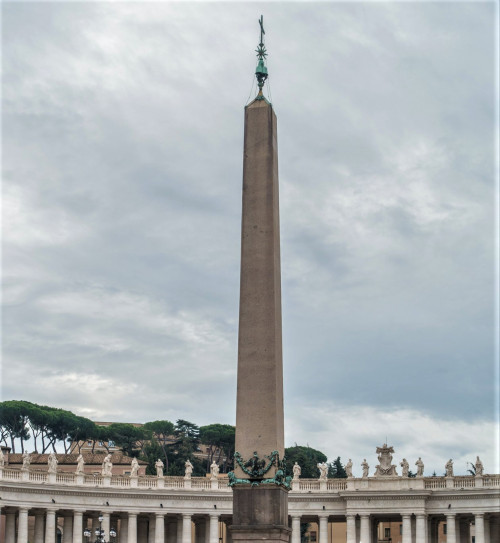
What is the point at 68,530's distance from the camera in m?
65.2

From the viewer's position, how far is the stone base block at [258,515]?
2142cm

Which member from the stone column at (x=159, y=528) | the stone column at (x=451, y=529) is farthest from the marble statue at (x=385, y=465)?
→ the stone column at (x=159, y=528)

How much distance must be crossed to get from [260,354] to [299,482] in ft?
154

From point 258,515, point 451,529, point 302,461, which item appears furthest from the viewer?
point 302,461

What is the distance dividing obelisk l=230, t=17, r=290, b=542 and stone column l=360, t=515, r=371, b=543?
45132 millimetres

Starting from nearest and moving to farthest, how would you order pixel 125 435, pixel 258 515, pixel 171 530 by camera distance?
1. pixel 258 515
2. pixel 171 530
3. pixel 125 435

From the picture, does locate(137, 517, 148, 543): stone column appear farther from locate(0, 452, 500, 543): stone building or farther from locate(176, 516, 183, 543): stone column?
locate(176, 516, 183, 543): stone column

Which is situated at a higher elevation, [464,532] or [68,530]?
[68,530]

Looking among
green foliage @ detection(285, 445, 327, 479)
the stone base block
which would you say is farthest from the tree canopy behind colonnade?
the stone base block

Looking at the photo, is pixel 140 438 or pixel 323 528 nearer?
pixel 323 528

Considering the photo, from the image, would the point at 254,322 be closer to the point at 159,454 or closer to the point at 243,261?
the point at 243,261

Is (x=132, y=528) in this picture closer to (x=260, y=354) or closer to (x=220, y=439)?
(x=260, y=354)

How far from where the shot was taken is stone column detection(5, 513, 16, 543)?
63531 millimetres

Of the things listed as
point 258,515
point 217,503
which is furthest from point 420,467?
point 258,515
